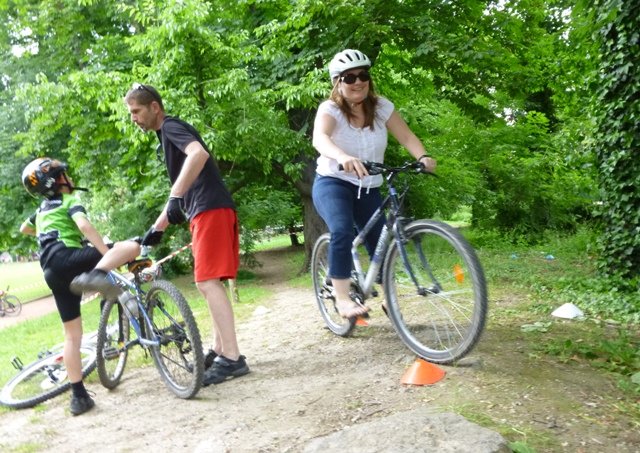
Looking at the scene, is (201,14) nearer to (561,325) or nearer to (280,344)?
(280,344)

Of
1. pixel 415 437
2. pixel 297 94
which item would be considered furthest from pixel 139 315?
pixel 297 94

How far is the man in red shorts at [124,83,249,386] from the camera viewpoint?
368cm

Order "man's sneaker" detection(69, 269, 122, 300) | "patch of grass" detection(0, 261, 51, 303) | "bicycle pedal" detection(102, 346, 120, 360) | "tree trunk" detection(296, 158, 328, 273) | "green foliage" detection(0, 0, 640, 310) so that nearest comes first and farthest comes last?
"man's sneaker" detection(69, 269, 122, 300) → "bicycle pedal" detection(102, 346, 120, 360) → "green foliage" detection(0, 0, 640, 310) → "tree trunk" detection(296, 158, 328, 273) → "patch of grass" detection(0, 261, 51, 303)

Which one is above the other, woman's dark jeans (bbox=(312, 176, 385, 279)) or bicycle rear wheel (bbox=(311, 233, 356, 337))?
woman's dark jeans (bbox=(312, 176, 385, 279))

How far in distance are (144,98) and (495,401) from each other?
2870mm

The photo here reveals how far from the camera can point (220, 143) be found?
8.84m

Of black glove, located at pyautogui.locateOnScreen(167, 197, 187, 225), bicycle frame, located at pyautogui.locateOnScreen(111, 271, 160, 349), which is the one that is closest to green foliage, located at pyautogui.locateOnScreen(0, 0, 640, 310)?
black glove, located at pyautogui.locateOnScreen(167, 197, 187, 225)

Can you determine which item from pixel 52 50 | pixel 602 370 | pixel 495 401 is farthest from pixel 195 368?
pixel 52 50

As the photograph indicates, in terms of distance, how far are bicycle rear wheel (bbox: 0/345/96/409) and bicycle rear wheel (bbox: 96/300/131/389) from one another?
0.35m

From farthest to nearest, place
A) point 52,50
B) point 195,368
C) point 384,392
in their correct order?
point 52,50
point 195,368
point 384,392

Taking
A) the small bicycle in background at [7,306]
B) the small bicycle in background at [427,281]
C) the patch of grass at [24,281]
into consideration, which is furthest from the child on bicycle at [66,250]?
the patch of grass at [24,281]

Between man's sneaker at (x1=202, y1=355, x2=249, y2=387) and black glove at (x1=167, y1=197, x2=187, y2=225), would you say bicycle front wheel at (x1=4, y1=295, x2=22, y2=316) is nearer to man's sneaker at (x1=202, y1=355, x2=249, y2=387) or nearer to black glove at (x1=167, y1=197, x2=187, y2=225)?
man's sneaker at (x1=202, y1=355, x2=249, y2=387)

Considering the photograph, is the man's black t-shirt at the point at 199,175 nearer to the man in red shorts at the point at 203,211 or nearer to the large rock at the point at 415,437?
the man in red shorts at the point at 203,211

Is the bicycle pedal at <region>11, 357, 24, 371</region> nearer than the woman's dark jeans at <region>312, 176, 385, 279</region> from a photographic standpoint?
No
